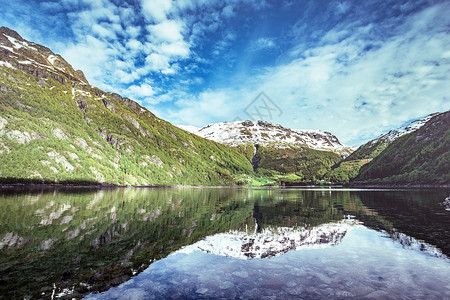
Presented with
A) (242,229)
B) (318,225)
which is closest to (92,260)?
(242,229)

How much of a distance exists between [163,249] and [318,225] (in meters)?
21.1

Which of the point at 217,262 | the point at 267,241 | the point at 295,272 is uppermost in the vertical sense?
the point at 295,272

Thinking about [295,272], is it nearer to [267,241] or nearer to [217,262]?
[217,262]

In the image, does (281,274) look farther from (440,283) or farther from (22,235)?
(22,235)

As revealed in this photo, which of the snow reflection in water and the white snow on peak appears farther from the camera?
the white snow on peak

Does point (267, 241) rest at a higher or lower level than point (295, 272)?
lower

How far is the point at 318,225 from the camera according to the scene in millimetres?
29375

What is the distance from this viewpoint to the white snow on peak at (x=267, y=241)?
61.2 ft

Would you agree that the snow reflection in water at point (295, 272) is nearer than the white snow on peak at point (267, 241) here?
Yes

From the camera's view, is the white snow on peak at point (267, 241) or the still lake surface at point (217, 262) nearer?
the still lake surface at point (217, 262)

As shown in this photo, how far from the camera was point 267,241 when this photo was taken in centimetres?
2173

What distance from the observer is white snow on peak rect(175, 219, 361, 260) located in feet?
61.2

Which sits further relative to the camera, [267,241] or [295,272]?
[267,241]

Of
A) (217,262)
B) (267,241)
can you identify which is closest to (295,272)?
(217,262)
